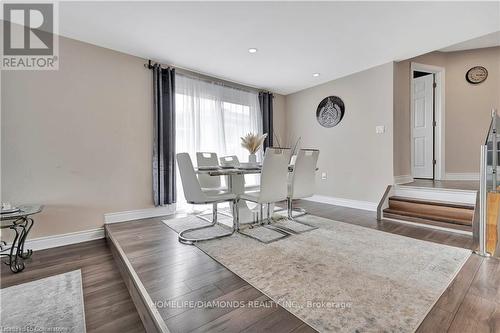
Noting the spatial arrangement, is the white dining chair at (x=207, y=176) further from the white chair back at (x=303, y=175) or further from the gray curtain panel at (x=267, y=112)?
the gray curtain panel at (x=267, y=112)

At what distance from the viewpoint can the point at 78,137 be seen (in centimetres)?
289

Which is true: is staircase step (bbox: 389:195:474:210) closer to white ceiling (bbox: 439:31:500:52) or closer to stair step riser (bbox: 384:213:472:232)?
stair step riser (bbox: 384:213:472:232)

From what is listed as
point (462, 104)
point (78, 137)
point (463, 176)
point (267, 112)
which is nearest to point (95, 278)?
point (78, 137)

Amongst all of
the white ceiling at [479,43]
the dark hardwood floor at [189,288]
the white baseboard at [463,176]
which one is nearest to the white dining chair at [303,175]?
the dark hardwood floor at [189,288]

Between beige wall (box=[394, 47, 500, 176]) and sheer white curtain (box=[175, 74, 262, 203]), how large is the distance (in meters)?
2.85

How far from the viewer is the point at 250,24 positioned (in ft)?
8.42

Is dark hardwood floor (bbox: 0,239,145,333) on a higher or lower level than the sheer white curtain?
lower

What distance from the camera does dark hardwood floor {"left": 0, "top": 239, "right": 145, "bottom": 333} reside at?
146 centimetres

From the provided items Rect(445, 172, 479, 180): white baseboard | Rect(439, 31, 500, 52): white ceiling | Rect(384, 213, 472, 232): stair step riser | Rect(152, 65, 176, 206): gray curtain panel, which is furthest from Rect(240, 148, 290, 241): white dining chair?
Rect(439, 31, 500, 52): white ceiling

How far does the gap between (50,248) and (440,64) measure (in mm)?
7087

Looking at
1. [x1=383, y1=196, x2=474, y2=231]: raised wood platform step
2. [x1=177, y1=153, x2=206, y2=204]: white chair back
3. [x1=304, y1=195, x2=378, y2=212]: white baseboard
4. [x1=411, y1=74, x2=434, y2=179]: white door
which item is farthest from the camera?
[x1=411, y1=74, x2=434, y2=179]: white door

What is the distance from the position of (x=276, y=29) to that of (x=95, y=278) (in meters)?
3.23

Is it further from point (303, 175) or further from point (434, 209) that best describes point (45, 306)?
point (434, 209)

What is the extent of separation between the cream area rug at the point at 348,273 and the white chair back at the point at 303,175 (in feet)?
1.85
